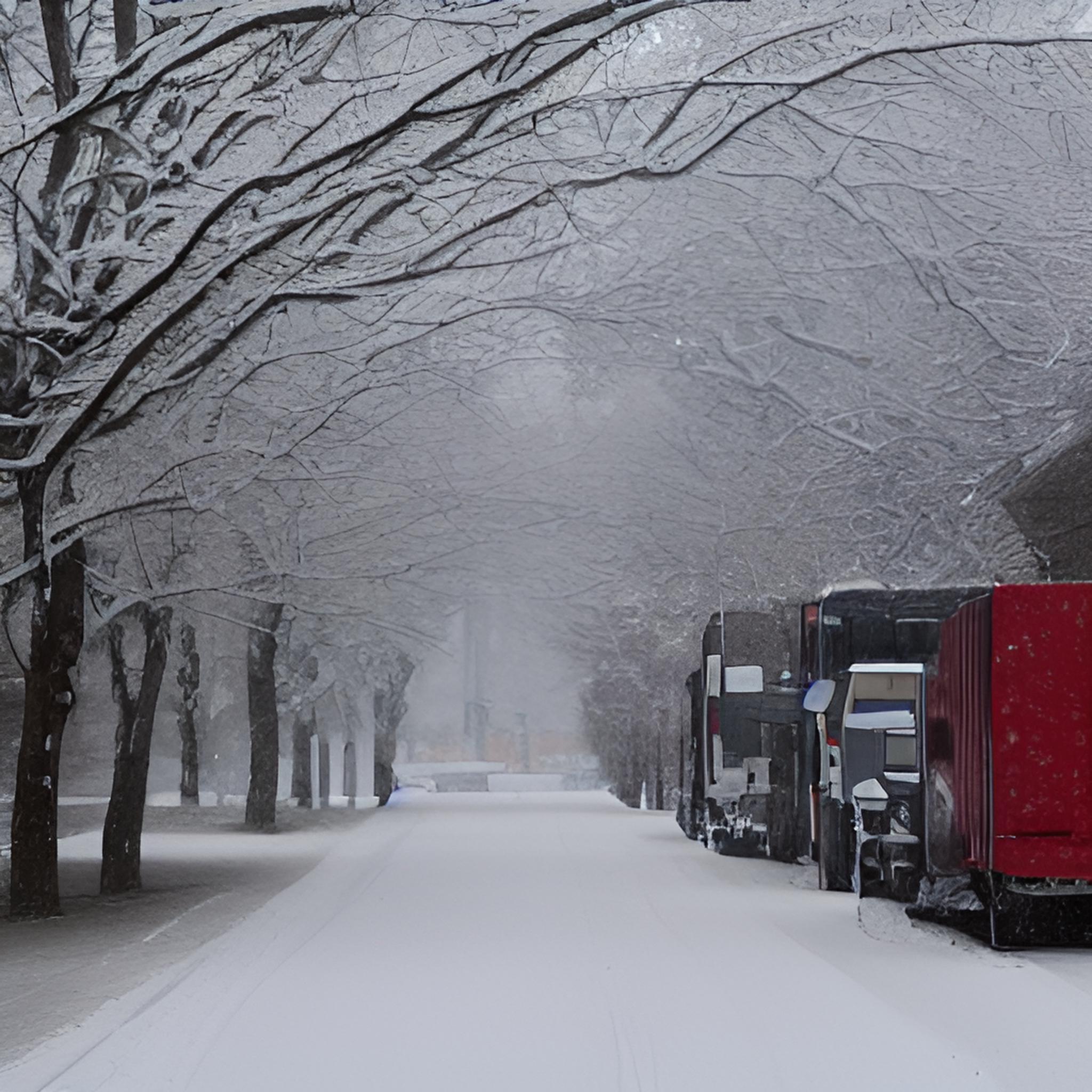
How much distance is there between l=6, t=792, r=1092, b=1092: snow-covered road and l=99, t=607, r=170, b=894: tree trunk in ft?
15.2

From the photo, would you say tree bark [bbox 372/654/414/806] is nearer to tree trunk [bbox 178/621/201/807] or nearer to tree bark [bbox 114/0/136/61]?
tree trunk [bbox 178/621/201/807]

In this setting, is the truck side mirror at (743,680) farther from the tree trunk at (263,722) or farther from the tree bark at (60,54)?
the tree trunk at (263,722)

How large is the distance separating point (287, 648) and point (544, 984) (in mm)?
31813

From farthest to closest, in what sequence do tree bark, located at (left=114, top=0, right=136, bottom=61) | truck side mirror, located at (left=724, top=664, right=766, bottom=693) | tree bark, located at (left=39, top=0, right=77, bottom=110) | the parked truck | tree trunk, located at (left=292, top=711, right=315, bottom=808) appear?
tree trunk, located at (left=292, top=711, right=315, bottom=808), truck side mirror, located at (left=724, top=664, right=766, bottom=693), the parked truck, tree bark, located at (left=114, top=0, right=136, bottom=61), tree bark, located at (left=39, top=0, right=77, bottom=110)

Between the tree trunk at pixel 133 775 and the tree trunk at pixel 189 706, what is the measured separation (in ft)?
42.4

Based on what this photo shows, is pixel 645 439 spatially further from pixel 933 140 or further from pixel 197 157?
pixel 197 157

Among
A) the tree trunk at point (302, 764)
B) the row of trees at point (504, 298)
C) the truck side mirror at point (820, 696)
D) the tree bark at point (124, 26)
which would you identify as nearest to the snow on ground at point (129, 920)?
the row of trees at point (504, 298)

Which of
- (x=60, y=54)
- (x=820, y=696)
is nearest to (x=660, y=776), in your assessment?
(x=820, y=696)

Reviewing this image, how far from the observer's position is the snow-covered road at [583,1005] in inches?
330

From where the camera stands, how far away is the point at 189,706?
45031mm

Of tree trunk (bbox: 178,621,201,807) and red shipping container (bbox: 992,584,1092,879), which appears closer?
red shipping container (bbox: 992,584,1092,879)

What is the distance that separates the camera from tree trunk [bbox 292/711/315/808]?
4897 cm

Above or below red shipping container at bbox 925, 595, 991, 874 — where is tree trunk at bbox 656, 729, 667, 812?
below

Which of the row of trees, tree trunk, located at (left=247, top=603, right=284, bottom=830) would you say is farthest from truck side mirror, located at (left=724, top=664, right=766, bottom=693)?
tree trunk, located at (left=247, top=603, right=284, bottom=830)
